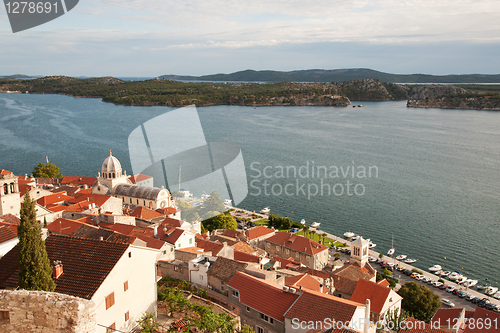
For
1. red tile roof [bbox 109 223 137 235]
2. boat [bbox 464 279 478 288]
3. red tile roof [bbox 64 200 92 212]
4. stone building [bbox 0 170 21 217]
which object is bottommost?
boat [bbox 464 279 478 288]

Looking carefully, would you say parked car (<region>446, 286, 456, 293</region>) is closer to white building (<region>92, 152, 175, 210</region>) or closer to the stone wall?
white building (<region>92, 152, 175, 210</region>)

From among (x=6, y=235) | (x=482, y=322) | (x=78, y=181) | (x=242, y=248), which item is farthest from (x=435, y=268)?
(x=78, y=181)

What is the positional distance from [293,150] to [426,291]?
4591 cm

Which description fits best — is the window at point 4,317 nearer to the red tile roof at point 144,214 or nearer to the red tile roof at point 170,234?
the red tile roof at point 170,234

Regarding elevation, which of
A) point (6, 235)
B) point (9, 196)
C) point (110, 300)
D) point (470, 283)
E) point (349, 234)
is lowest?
point (470, 283)

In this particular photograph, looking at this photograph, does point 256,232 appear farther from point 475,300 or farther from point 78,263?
point 78,263

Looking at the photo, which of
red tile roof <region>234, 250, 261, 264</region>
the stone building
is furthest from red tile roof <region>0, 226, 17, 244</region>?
the stone building

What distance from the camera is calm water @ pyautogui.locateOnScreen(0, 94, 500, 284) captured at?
1245 inches

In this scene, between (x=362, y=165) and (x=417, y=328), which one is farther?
(x=362, y=165)

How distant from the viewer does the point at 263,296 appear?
11.6 meters

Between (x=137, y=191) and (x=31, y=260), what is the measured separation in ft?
72.9

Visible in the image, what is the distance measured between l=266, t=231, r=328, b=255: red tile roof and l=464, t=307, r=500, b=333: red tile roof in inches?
383

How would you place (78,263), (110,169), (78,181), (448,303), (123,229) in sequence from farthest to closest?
(78,181) → (110,169) → (448,303) → (123,229) → (78,263)

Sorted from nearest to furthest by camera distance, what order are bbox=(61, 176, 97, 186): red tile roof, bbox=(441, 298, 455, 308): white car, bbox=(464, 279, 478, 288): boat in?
1. bbox=(441, 298, 455, 308): white car
2. bbox=(464, 279, 478, 288): boat
3. bbox=(61, 176, 97, 186): red tile roof
